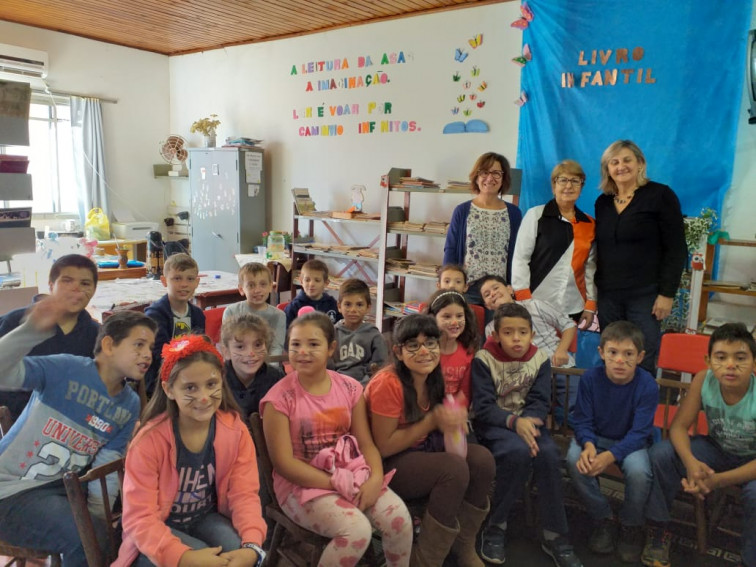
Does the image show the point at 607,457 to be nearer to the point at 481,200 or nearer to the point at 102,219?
the point at 481,200

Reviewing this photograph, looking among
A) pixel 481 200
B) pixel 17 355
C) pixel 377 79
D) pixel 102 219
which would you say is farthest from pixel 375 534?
pixel 102 219

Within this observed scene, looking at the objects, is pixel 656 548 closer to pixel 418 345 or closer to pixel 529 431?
pixel 529 431

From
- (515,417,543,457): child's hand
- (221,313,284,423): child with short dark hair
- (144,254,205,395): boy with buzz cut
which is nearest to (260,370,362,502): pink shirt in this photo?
(221,313,284,423): child with short dark hair

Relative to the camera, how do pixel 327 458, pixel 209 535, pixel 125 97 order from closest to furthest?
pixel 209 535
pixel 327 458
pixel 125 97

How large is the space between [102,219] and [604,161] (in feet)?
17.5

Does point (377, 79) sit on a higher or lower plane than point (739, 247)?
higher

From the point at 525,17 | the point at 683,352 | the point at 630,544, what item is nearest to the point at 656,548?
the point at 630,544

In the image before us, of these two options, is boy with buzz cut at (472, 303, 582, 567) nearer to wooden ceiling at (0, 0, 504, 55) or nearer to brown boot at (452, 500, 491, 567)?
brown boot at (452, 500, 491, 567)

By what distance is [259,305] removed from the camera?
8.62 feet

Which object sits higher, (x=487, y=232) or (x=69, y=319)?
(x=487, y=232)

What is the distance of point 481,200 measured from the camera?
2.85 metres

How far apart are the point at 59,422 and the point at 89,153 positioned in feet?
18.0

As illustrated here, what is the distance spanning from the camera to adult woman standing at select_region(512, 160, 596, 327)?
2.43 meters

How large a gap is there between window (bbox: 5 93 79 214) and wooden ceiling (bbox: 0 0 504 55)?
0.80 meters
